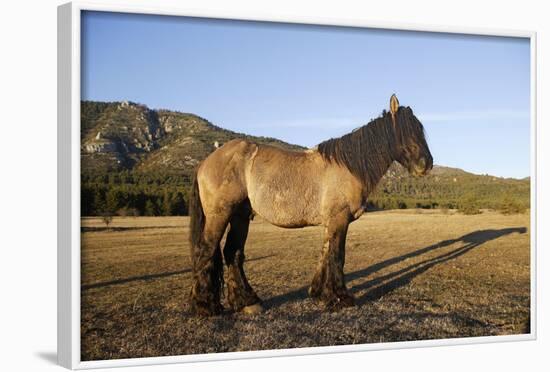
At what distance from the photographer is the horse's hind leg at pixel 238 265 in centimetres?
789

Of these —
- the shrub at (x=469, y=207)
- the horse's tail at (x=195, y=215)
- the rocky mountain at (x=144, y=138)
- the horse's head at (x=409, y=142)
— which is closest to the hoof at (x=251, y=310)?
the horse's tail at (x=195, y=215)

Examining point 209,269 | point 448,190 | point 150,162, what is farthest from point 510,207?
point 150,162

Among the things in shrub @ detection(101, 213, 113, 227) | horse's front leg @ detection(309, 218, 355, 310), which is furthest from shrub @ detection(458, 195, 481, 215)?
shrub @ detection(101, 213, 113, 227)

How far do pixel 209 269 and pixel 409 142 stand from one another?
2.67 meters

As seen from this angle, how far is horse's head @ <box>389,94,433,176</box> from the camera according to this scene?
26.7 ft

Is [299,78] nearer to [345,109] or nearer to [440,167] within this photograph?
[345,109]

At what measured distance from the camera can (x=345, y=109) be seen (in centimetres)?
854

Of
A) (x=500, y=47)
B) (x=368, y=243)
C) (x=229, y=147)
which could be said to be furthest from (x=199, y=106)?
(x=500, y=47)

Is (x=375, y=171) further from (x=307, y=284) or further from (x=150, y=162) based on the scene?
(x=150, y=162)

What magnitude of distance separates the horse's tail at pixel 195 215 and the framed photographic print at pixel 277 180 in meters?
0.02

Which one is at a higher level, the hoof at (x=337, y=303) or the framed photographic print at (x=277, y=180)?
the framed photographic print at (x=277, y=180)

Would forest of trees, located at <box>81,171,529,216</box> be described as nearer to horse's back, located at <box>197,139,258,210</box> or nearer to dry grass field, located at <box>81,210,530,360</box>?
dry grass field, located at <box>81,210,530,360</box>

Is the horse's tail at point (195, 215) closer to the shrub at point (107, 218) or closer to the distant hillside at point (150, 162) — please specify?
the distant hillside at point (150, 162)

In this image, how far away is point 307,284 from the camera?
8.45m
